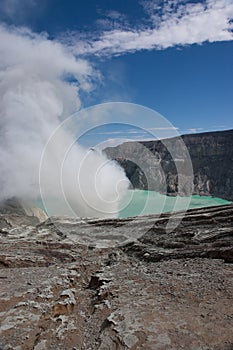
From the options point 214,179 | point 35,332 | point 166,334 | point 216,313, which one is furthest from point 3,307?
point 214,179

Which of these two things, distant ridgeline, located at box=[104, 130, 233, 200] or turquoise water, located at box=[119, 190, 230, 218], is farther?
distant ridgeline, located at box=[104, 130, 233, 200]

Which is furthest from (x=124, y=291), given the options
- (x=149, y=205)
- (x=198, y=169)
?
(x=198, y=169)

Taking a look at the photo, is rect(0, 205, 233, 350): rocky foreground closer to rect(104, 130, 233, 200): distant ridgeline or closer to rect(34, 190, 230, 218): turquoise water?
rect(34, 190, 230, 218): turquoise water

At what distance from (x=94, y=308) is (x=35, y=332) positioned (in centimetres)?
182

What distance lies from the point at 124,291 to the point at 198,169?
300ft

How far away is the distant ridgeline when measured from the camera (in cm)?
9081

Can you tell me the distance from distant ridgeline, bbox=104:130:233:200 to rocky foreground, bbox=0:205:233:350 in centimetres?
7209

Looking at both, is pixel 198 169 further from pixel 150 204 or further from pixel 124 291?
pixel 124 291

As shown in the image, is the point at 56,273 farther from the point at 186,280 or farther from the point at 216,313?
the point at 216,313

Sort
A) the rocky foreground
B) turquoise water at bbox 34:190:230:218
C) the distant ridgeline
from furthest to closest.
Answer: the distant ridgeline, turquoise water at bbox 34:190:230:218, the rocky foreground

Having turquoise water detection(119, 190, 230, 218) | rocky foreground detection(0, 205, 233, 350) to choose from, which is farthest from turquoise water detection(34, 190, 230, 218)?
rocky foreground detection(0, 205, 233, 350)

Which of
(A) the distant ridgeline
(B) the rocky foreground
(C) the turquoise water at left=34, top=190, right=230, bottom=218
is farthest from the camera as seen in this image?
(A) the distant ridgeline

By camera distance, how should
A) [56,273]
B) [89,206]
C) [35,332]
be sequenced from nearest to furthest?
1. [35,332]
2. [56,273]
3. [89,206]

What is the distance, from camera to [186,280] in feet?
32.1
